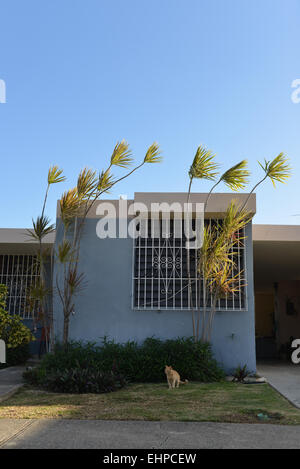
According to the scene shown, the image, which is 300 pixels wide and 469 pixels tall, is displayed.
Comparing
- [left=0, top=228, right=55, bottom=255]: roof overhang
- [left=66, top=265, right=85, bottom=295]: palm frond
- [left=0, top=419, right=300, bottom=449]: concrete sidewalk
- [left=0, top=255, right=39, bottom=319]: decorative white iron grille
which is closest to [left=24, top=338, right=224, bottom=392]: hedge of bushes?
[left=66, top=265, right=85, bottom=295]: palm frond

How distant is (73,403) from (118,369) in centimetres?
162

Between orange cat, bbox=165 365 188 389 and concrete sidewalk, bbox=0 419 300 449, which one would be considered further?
orange cat, bbox=165 365 188 389

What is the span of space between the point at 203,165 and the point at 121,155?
1.41 metres

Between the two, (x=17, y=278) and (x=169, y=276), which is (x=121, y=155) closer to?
(x=169, y=276)

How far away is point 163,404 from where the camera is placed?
17.2 feet

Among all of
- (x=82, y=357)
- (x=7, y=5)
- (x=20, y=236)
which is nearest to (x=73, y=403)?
(x=82, y=357)

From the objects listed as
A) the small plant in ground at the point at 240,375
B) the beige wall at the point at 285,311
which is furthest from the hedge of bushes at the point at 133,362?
the beige wall at the point at 285,311

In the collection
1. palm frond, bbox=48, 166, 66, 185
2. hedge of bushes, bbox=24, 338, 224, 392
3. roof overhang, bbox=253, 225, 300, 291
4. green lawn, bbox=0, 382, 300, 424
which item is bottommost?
green lawn, bbox=0, 382, 300, 424

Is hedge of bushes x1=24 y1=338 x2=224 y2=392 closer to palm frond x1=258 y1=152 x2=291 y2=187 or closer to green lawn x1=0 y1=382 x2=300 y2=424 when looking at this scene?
green lawn x1=0 y1=382 x2=300 y2=424

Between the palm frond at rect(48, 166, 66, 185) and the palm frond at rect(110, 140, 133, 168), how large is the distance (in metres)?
0.93

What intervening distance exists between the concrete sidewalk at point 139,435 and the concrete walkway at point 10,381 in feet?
5.34

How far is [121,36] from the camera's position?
7.48 meters

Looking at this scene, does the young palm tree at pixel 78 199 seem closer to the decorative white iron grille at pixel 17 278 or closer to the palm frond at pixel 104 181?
the palm frond at pixel 104 181

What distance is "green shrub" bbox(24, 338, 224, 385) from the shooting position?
6785mm
